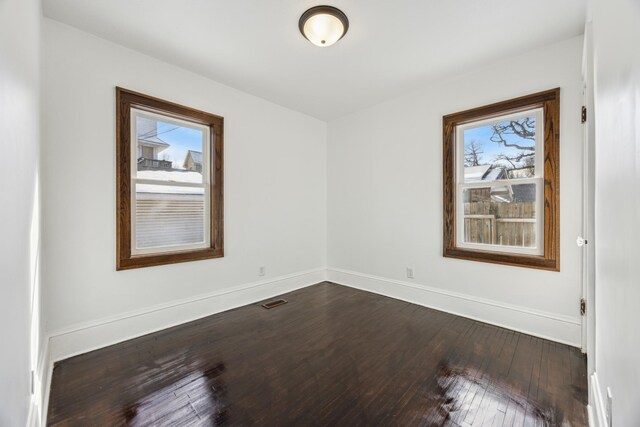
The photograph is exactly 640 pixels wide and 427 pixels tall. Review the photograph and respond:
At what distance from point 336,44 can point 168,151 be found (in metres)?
2.09

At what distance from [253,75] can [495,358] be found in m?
3.69

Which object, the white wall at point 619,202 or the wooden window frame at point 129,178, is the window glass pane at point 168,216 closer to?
the wooden window frame at point 129,178

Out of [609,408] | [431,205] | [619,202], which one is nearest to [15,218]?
[619,202]

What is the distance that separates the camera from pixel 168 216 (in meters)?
3.00

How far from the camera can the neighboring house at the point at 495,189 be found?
2.84 meters

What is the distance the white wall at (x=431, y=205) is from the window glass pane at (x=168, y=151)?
221 centimetres

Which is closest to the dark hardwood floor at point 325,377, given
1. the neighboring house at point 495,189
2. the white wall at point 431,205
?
the white wall at point 431,205

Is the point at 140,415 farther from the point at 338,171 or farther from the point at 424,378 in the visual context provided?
the point at 338,171

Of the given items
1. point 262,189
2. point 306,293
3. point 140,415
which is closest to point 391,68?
point 262,189

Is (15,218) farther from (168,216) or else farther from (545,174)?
(545,174)

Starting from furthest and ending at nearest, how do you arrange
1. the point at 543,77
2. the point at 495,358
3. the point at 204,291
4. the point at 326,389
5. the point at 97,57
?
the point at 204,291
the point at 543,77
the point at 97,57
the point at 495,358
the point at 326,389

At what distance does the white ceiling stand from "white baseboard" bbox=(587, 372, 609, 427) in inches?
102

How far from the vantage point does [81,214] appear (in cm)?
240

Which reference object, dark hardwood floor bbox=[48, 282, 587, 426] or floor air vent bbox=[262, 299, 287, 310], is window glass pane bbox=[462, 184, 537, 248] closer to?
dark hardwood floor bbox=[48, 282, 587, 426]
